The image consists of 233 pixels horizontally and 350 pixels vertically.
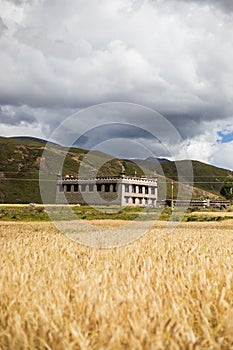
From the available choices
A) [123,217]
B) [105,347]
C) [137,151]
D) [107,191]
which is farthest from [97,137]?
[107,191]

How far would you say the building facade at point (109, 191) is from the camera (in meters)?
97.9

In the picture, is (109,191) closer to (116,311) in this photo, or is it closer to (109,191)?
(109,191)

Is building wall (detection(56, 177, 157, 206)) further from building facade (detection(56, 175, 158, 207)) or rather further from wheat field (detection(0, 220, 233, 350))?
wheat field (detection(0, 220, 233, 350))

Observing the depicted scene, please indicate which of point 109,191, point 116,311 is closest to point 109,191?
point 109,191

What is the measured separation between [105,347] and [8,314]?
1.64 m

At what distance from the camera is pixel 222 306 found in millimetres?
6266

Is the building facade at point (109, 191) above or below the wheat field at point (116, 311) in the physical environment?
above

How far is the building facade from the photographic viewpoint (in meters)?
97.9

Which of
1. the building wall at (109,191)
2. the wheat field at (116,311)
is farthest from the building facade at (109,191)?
the wheat field at (116,311)

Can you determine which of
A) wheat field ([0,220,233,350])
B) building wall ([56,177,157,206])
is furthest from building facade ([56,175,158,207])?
wheat field ([0,220,233,350])

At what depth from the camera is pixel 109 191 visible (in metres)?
104

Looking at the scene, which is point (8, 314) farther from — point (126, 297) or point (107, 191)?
point (107, 191)

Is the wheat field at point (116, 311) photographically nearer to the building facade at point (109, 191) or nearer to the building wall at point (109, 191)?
the building facade at point (109, 191)

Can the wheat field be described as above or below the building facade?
below
